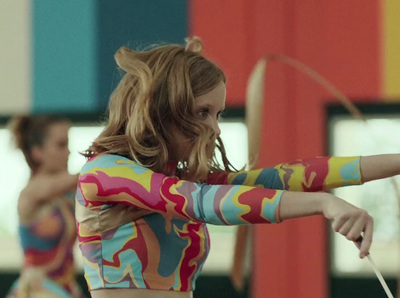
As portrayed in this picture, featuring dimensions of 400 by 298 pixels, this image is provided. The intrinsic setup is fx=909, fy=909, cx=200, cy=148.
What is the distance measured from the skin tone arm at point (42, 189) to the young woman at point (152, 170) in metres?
1.92

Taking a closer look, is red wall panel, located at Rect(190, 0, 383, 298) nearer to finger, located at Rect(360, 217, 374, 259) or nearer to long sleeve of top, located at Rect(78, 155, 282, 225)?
long sleeve of top, located at Rect(78, 155, 282, 225)

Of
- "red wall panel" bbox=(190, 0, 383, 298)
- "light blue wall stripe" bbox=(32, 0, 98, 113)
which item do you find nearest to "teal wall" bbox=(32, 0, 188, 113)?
"light blue wall stripe" bbox=(32, 0, 98, 113)

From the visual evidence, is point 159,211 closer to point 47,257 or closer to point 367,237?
point 367,237

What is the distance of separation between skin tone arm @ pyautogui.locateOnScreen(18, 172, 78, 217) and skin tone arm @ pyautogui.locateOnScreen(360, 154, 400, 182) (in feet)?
6.59

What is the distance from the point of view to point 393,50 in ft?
11.9

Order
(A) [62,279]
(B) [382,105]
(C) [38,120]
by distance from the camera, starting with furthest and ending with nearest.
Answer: (B) [382,105] → (C) [38,120] → (A) [62,279]

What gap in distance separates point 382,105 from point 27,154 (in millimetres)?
1411

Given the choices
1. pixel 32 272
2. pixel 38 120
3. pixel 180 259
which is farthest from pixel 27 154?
pixel 180 259

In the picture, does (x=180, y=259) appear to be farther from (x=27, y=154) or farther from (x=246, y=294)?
(x=246, y=294)

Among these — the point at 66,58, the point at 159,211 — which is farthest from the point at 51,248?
the point at 159,211

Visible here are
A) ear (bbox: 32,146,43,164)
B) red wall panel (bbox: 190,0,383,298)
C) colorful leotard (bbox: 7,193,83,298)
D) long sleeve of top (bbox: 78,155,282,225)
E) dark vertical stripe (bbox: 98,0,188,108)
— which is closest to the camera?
long sleeve of top (bbox: 78,155,282,225)

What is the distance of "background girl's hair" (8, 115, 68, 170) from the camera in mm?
3193

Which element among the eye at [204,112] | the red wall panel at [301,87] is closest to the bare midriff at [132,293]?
the eye at [204,112]

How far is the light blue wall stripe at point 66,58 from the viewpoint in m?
3.96
